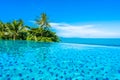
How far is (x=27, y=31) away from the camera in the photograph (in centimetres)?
4178

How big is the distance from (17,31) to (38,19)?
4.27 m

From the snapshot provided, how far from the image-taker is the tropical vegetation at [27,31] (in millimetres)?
39812

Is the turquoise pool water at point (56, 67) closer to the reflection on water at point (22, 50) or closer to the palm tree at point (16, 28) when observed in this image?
the reflection on water at point (22, 50)

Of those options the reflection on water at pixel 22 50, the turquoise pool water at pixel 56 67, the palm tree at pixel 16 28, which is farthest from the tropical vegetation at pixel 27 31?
the turquoise pool water at pixel 56 67

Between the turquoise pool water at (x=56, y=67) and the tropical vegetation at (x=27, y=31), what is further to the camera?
the tropical vegetation at (x=27, y=31)

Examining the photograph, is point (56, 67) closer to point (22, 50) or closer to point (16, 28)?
point (22, 50)

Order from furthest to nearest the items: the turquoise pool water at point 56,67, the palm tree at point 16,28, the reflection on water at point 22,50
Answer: the palm tree at point 16,28, the reflection on water at point 22,50, the turquoise pool water at point 56,67

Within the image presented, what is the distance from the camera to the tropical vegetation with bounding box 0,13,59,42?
3981 centimetres

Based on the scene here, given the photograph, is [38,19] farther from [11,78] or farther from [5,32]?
[11,78]

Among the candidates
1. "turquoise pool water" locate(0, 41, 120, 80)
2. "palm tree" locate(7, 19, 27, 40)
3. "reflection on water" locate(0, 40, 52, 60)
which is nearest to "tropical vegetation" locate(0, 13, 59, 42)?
"palm tree" locate(7, 19, 27, 40)

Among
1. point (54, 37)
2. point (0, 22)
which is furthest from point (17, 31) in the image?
point (54, 37)

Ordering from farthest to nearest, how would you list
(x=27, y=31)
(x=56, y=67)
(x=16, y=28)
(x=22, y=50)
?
(x=27, y=31) < (x=16, y=28) < (x=22, y=50) < (x=56, y=67)

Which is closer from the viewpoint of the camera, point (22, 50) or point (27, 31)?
point (22, 50)

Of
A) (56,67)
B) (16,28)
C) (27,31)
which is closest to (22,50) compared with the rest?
(56,67)
